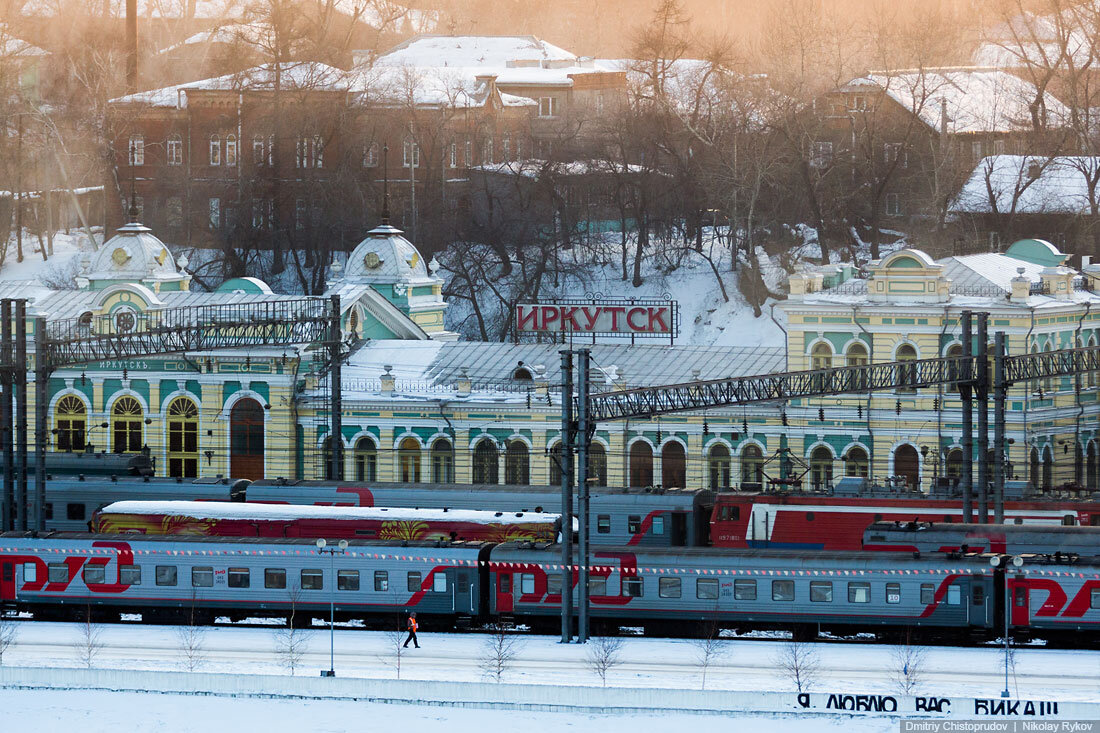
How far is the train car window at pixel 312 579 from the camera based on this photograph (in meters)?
53.9

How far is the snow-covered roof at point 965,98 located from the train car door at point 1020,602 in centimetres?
5895

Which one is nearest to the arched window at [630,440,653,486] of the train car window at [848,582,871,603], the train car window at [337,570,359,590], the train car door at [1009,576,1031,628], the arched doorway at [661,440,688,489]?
the arched doorway at [661,440,688,489]

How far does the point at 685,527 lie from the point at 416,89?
6251cm

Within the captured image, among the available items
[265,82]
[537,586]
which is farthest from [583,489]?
[265,82]

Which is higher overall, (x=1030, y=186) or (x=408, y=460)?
(x=1030, y=186)

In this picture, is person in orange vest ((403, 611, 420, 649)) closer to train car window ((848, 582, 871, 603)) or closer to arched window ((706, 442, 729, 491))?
train car window ((848, 582, 871, 603))

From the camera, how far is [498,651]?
159 feet

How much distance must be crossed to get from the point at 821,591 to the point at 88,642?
1720cm

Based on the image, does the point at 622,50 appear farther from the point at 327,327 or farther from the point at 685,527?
the point at 685,527

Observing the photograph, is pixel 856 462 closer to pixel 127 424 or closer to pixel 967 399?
pixel 967 399

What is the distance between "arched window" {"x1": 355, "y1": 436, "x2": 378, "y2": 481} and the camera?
7312cm

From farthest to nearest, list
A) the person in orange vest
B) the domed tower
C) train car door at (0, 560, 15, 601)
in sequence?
the domed tower
train car door at (0, 560, 15, 601)
the person in orange vest

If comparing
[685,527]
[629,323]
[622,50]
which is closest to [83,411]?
[629,323]

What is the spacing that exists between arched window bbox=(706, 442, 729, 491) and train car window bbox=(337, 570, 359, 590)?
1947 centimetres
